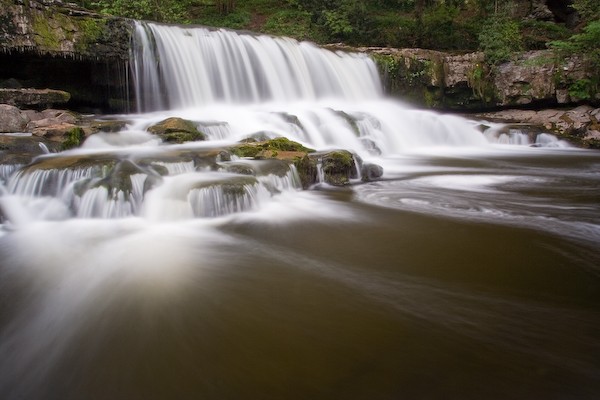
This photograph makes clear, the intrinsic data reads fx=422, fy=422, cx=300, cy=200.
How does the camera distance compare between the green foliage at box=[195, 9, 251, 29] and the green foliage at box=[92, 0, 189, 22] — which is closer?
the green foliage at box=[92, 0, 189, 22]

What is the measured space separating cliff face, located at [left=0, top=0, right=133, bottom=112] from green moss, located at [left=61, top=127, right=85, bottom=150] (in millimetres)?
2906

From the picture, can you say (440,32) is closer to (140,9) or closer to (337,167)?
(140,9)

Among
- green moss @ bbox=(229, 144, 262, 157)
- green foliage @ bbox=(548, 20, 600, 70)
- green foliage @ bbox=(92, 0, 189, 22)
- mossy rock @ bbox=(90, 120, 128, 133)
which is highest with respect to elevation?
green foliage @ bbox=(92, 0, 189, 22)

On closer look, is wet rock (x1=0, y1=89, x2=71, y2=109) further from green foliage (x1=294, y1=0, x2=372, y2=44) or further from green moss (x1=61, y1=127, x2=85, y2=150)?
green foliage (x1=294, y1=0, x2=372, y2=44)

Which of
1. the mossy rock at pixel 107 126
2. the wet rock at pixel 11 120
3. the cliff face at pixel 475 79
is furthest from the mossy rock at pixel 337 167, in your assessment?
the cliff face at pixel 475 79

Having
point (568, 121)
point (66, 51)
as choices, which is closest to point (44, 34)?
point (66, 51)

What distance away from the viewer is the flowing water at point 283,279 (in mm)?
2371

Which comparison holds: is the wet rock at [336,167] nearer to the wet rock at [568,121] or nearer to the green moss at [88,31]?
the green moss at [88,31]

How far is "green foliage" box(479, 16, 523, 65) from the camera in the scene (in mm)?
15293

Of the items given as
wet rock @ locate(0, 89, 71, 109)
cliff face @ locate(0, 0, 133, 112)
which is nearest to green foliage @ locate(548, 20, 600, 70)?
cliff face @ locate(0, 0, 133, 112)

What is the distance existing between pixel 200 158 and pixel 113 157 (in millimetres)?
1308

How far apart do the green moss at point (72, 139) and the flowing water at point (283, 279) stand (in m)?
0.43

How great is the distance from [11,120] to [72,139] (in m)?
1.52

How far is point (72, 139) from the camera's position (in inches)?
287
